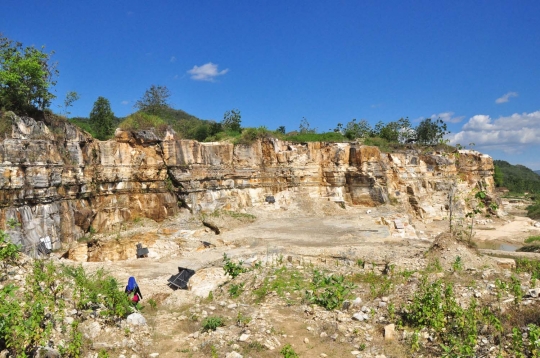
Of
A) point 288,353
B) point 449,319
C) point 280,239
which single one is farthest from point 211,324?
point 280,239

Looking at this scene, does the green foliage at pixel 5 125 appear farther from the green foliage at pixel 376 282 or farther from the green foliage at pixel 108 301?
the green foliage at pixel 376 282

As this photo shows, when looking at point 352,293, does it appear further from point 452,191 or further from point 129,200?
point 452,191

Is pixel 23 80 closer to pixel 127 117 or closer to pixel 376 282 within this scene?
pixel 127 117

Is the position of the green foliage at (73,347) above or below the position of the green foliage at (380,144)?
below

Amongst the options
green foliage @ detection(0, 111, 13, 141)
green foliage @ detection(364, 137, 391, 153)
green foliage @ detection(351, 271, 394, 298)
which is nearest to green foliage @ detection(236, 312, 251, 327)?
green foliage @ detection(351, 271, 394, 298)

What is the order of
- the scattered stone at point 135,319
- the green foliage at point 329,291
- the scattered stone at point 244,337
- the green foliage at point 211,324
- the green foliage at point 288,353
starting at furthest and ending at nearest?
1. the green foliage at point 329,291
2. the scattered stone at point 135,319
3. the green foliage at point 211,324
4. the scattered stone at point 244,337
5. the green foliage at point 288,353

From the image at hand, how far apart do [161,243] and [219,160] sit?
1069 cm

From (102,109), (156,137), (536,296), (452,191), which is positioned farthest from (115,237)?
(452,191)

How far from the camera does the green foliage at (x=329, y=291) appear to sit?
9320 millimetres

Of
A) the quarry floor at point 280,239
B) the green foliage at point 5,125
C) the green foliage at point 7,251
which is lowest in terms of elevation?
the quarry floor at point 280,239

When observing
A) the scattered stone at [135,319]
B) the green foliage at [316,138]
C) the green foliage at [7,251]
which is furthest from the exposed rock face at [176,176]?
the scattered stone at [135,319]

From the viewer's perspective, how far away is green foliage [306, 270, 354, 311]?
932cm

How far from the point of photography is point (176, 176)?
83.4ft

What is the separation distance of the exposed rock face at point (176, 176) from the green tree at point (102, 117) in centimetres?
394
